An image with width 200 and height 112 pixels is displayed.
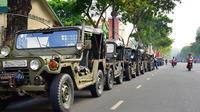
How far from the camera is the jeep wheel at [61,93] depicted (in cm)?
565

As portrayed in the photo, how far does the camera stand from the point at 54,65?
18.7ft

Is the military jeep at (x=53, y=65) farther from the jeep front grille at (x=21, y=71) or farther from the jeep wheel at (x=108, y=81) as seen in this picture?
the jeep wheel at (x=108, y=81)

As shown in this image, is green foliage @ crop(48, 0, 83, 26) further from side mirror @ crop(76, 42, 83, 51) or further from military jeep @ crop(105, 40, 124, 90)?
side mirror @ crop(76, 42, 83, 51)

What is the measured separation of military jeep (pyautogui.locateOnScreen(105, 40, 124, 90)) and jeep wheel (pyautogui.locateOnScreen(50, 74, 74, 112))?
430 cm

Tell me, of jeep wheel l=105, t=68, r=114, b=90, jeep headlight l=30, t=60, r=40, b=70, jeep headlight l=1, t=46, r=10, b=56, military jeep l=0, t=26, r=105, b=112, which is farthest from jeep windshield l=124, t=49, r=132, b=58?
jeep headlight l=30, t=60, r=40, b=70

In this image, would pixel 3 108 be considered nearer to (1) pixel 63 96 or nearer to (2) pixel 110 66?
(1) pixel 63 96

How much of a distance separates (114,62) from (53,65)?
22.5 ft

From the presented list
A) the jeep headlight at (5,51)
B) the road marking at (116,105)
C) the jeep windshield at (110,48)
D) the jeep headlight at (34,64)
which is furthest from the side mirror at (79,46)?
the jeep windshield at (110,48)

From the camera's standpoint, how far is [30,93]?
5895mm

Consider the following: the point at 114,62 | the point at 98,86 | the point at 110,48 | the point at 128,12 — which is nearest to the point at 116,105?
the point at 98,86

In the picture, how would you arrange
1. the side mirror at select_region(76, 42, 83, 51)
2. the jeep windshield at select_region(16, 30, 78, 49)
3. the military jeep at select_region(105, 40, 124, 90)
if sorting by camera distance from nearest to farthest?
the side mirror at select_region(76, 42, 83, 51) < the jeep windshield at select_region(16, 30, 78, 49) < the military jeep at select_region(105, 40, 124, 90)

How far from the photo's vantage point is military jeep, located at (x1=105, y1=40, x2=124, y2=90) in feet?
35.0

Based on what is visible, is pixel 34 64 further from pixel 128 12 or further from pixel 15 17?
pixel 128 12

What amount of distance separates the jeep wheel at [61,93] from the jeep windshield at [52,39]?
150cm
